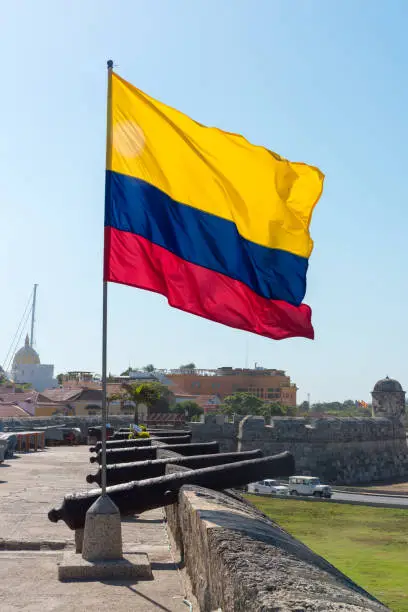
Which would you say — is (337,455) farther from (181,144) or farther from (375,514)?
(181,144)

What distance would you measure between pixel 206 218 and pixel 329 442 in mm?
29459

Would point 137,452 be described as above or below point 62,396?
below

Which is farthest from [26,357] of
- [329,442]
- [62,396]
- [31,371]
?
[329,442]

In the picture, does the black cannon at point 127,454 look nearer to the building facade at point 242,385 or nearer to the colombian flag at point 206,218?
the colombian flag at point 206,218

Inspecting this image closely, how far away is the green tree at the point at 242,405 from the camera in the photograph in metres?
84.9

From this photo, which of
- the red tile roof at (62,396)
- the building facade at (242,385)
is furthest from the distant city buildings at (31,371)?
the red tile roof at (62,396)

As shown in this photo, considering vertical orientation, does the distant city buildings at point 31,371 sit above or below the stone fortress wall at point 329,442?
above

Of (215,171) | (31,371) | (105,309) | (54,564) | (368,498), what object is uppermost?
(31,371)

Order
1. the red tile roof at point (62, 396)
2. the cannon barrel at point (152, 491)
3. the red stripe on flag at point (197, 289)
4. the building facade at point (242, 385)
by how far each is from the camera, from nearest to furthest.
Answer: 1. the cannon barrel at point (152, 491)
2. the red stripe on flag at point (197, 289)
3. the red tile roof at point (62, 396)
4. the building facade at point (242, 385)

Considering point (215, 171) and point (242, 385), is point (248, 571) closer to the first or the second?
point (215, 171)

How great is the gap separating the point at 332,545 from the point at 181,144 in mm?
11836

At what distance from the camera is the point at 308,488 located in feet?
88.2

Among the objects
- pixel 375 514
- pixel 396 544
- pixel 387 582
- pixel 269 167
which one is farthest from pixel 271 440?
pixel 269 167

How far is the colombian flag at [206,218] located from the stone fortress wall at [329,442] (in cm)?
2580
